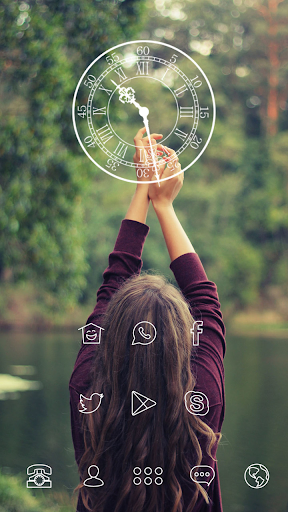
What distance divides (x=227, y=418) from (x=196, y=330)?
15.3 ft

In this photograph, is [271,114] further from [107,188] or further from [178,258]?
[178,258]

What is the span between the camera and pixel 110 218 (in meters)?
9.31

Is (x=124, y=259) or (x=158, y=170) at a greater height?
(x=158, y=170)

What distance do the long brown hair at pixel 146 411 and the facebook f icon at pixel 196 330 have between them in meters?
0.01

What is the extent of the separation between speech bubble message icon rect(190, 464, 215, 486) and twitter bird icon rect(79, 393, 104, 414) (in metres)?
0.11

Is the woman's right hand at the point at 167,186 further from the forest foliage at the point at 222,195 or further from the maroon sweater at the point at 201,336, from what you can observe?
the forest foliage at the point at 222,195

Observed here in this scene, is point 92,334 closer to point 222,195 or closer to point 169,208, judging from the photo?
point 169,208

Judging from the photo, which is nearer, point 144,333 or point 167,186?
point 144,333

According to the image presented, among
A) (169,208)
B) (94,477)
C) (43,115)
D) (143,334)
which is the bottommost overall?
(94,477)

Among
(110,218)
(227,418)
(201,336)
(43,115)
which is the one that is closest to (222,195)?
(110,218)

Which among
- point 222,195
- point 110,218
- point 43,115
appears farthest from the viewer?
point 222,195

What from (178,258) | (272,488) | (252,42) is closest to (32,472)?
(178,258)

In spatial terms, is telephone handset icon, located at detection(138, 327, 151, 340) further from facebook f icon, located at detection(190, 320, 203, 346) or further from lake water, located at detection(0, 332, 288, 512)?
lake water, located at detection(0, 332, 288, 512)

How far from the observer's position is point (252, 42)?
9.95 metres
